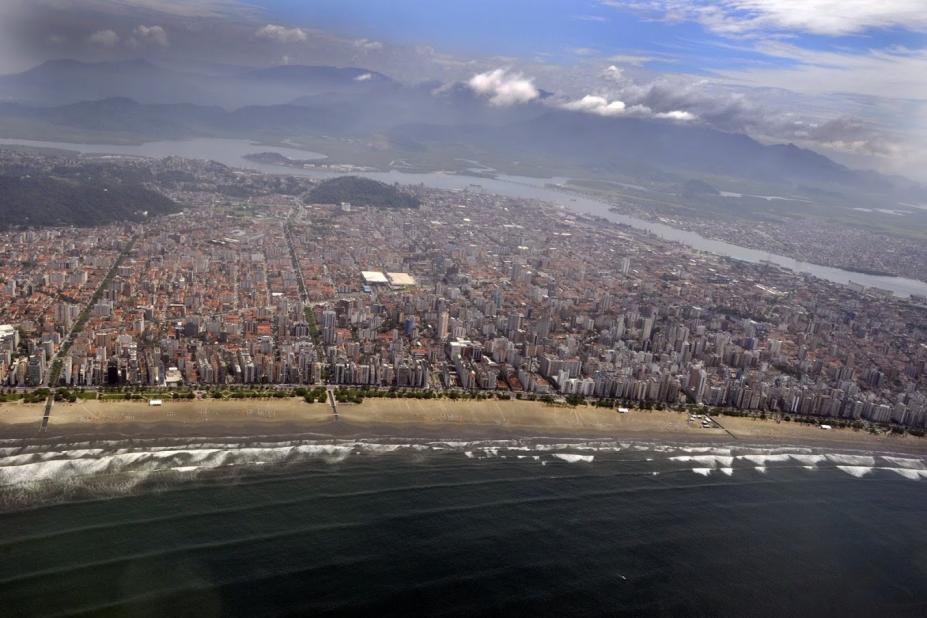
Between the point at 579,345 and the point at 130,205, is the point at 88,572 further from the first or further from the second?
the point at 130,205

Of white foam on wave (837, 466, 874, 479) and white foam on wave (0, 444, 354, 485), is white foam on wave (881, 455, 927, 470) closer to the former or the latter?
white foam on wave (837, 466, 874, 479)

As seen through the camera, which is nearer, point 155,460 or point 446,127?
point 155,460

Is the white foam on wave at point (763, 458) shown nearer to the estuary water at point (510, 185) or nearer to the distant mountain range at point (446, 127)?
the estuary water at point (510, 185)

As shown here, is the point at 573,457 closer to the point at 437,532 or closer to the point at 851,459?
the point at 437,532

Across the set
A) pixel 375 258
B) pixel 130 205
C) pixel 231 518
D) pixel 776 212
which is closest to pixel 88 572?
pixel 231 518

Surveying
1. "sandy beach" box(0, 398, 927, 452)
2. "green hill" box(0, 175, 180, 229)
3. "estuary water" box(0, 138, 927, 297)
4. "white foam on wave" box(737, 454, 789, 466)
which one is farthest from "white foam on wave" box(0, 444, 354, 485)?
"estuary water" box(0, 138, 927, 297)

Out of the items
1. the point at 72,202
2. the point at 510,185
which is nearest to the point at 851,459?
the point at 72,202

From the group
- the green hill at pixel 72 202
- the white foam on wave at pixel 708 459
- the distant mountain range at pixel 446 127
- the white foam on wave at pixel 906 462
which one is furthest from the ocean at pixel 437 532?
the distant mountain range at pixel 446 127
